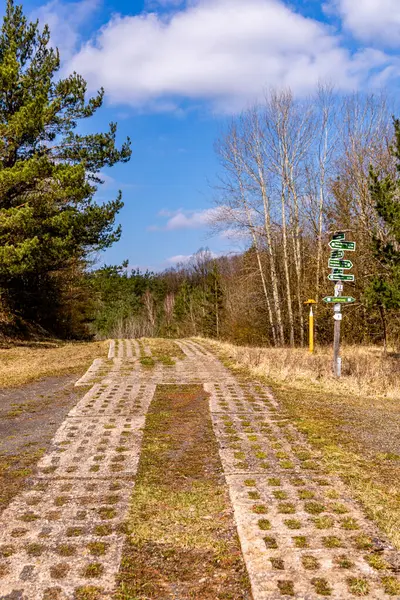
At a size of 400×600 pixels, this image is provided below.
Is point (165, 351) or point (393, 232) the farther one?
point (165, 351)

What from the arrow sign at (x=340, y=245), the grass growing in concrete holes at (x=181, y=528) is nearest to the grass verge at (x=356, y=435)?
the grass growing in concrete holes at (x=181, y=528)

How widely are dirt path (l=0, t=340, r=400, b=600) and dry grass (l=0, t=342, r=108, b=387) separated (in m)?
3.95

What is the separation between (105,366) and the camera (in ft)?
37.8

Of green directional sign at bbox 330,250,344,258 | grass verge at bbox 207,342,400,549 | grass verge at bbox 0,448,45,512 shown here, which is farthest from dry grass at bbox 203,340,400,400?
grass verge at bbox 0,448,45,512

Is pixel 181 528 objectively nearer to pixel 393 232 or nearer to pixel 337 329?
pixel 337 329

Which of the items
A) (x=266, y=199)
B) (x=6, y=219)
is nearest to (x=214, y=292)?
(x=266, y=199)

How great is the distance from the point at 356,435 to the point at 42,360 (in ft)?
29.1

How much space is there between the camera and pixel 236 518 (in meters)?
4.12

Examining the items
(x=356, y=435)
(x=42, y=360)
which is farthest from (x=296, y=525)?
(x=42, y=360)

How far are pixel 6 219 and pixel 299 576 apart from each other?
1231cm

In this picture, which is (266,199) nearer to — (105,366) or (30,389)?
(105,366)

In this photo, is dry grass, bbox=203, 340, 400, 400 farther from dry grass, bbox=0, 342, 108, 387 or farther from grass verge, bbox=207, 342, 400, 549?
dry grass, bbox=0, 342, 108, 387

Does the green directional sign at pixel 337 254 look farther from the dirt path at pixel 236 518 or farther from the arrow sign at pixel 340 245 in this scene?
the dirt path at pixel 236 518

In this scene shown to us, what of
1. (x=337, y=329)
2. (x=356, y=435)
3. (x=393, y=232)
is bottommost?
(x=356, y=435)
